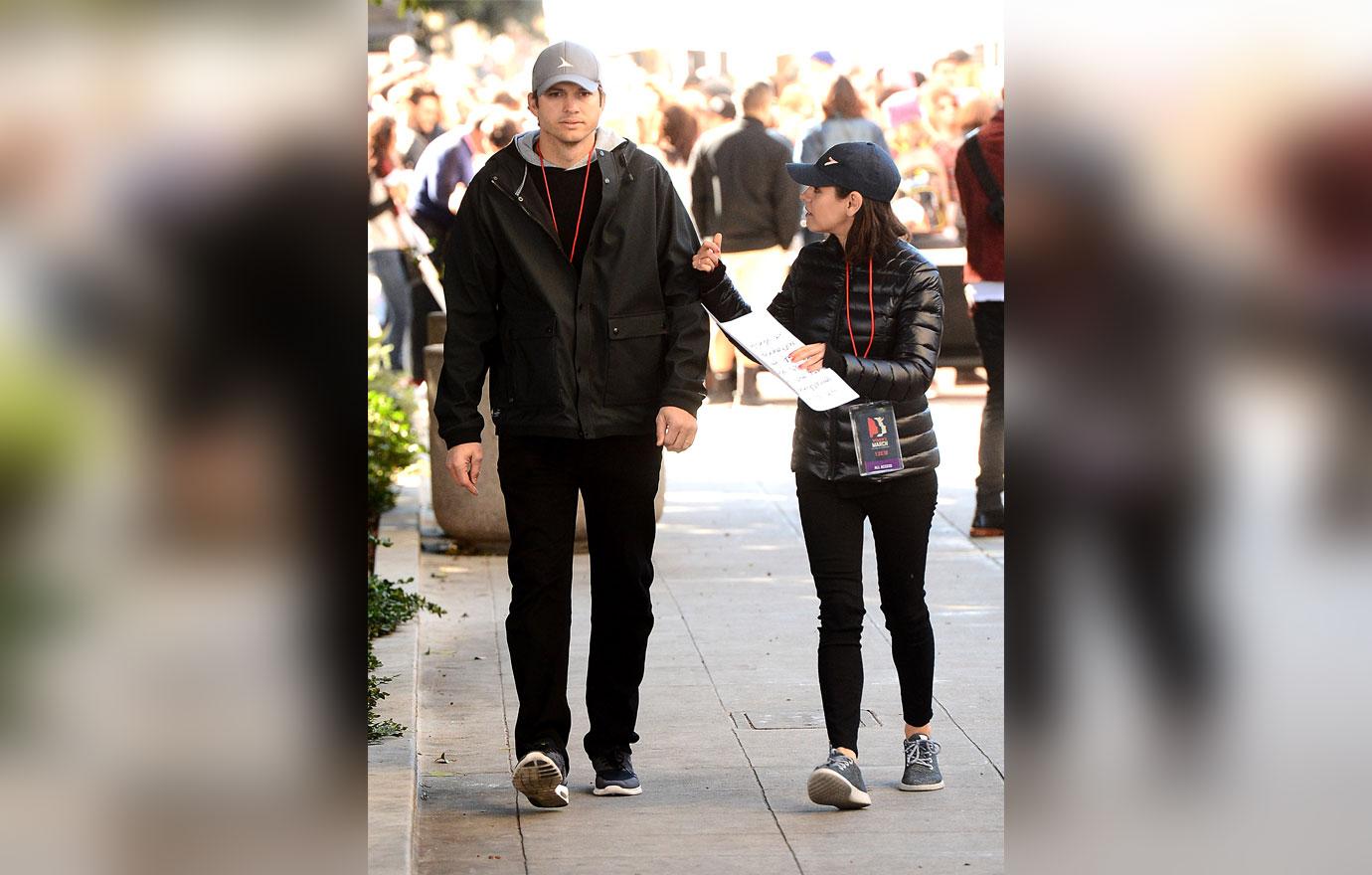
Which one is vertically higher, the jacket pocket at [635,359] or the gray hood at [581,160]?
the gray hood at [581,160]

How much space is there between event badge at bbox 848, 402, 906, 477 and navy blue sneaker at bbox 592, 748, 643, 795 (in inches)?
42.7

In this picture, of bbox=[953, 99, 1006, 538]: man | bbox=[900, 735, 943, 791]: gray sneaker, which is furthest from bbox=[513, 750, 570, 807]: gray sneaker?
bbox=[953, 99, 1006, 538]: man

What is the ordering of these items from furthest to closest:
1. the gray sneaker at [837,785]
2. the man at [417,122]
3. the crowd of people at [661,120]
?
the man at [417,122]
the crowd of people at [661,120]
the gray sneaker at [837,785]

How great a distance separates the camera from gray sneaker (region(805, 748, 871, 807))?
546 centimetres

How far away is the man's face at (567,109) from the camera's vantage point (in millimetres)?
5293

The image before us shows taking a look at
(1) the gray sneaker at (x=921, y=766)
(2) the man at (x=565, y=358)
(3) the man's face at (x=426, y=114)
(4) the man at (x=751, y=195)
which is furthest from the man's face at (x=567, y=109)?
(3) the man's face at (x=426, y=114)

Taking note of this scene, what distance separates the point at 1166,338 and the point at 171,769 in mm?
1521

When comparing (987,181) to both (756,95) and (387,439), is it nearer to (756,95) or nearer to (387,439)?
(387,439)

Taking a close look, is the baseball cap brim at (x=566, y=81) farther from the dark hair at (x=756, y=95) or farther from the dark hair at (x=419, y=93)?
the dark hair at (x=419, y=93)

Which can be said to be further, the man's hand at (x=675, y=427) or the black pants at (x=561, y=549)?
the black pants at (x=561, y=549)

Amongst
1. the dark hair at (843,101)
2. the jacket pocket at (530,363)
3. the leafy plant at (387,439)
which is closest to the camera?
the jacket pocket at (530,363)

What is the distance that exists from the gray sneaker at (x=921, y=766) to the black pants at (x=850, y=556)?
260 mm

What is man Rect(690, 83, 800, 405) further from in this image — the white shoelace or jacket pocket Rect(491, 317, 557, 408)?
jacket pocket Rect(491, 317, 557, 408)

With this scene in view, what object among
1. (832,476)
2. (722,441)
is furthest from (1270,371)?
(722,441)
